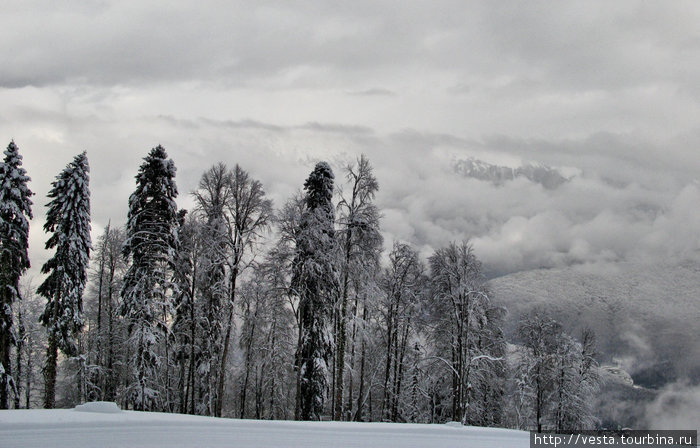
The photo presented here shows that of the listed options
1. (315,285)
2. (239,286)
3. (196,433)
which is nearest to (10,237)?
(239,286)

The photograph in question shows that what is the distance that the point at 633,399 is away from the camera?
629 ft

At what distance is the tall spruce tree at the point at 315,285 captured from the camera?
24.6 metres

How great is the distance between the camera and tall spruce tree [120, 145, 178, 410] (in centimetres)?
2603

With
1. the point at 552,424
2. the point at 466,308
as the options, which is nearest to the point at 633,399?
the point at 552,424

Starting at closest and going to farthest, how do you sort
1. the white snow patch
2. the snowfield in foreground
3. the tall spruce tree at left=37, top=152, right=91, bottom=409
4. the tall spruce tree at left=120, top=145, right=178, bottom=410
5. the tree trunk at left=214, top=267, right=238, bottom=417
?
the snowfield in foreground < the white snow patch < the tree trunk at left=214, top=267, right=238, bottom=417 < the tall spruce tree at left=120, top=145, right=178, bottom=410 < the tall spruce tree at left=37, top=152, right=91, bottom=409

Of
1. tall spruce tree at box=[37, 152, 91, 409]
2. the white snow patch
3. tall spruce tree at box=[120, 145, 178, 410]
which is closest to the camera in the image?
the white snow patch

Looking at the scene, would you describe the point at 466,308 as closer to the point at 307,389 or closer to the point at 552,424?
the point at 307,389

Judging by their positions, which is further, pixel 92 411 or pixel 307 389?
pixel 307 389

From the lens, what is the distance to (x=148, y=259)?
2636 cm

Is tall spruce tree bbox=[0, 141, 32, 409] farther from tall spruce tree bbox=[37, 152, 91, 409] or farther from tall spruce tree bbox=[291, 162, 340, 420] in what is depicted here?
tall spruce tree bbox=[291, 162, 340, 420]

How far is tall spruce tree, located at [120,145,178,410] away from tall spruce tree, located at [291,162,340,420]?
679cm

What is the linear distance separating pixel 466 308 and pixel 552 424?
1893 centimetres

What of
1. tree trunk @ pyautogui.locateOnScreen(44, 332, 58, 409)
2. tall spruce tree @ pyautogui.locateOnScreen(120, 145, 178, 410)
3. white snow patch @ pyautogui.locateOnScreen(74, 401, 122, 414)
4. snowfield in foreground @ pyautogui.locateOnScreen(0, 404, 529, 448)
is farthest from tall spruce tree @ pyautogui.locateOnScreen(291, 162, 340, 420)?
tree trunk @ pyautogui.locateOnScreen(44, 332, 58, 409)

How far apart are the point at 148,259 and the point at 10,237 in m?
7.07
